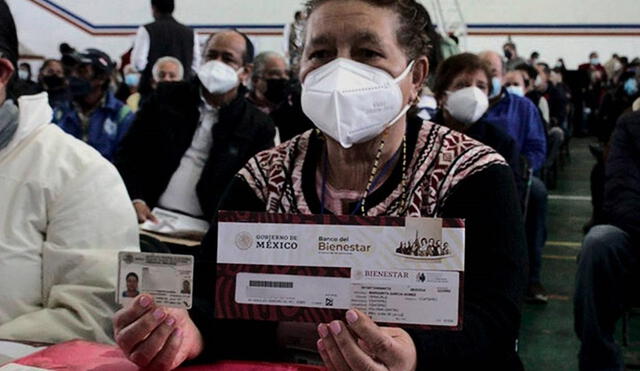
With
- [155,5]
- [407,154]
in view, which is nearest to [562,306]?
[407,154]

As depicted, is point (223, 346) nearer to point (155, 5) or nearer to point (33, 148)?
point (33, 148)

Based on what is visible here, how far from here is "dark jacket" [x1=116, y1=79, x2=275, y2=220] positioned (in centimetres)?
344

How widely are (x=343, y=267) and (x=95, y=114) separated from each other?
3.93m

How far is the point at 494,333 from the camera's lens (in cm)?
136

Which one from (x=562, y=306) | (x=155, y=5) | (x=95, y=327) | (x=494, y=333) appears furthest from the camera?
(x=155, y=5)

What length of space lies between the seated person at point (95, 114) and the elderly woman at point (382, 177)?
3124 mm

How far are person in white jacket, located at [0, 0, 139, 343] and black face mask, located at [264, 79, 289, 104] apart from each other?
11.1ft

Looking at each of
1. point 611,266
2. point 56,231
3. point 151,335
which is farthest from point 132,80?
point 151,335

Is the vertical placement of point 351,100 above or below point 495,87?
below

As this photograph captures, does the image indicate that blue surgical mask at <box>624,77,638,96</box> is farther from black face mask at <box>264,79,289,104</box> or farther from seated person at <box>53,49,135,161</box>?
seated person at <box>53,49,135,161</box>

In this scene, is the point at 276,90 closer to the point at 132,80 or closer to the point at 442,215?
the point at 442,215

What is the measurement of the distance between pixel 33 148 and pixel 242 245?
31.8 inches

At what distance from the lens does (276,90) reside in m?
5.11

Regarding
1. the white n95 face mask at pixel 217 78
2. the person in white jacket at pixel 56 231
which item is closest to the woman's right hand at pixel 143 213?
the white n95 face mask at pixel 217 78
